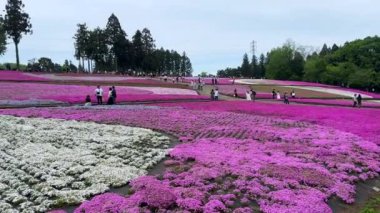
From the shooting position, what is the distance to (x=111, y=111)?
3375 centimetres

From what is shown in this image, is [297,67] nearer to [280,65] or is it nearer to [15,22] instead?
[280,65]

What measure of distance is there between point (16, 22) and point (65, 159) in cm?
8101

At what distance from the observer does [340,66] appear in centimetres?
12312

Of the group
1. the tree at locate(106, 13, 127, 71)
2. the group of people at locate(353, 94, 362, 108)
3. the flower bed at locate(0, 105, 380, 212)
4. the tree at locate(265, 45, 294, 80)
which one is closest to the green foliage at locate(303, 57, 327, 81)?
the tree at locate(265, 45, 294, 80)

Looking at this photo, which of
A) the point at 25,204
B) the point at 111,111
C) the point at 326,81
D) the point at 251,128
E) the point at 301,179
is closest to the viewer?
the point at 25,204

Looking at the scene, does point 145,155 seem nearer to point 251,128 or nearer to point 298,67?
point 251,128

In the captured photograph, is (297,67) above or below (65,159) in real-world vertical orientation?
above

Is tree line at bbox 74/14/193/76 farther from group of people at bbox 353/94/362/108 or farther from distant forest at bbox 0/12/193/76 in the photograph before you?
group of people at bbox 353/94/362/108

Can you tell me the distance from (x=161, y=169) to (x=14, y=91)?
36.7m

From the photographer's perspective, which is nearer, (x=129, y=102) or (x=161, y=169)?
(x=161, y=169)

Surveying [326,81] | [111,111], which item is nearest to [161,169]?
[111,111]

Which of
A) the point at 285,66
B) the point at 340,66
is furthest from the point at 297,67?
the point at 340,66

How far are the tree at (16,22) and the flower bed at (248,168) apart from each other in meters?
66.4

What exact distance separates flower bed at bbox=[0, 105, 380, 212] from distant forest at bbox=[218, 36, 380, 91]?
91860 mm
